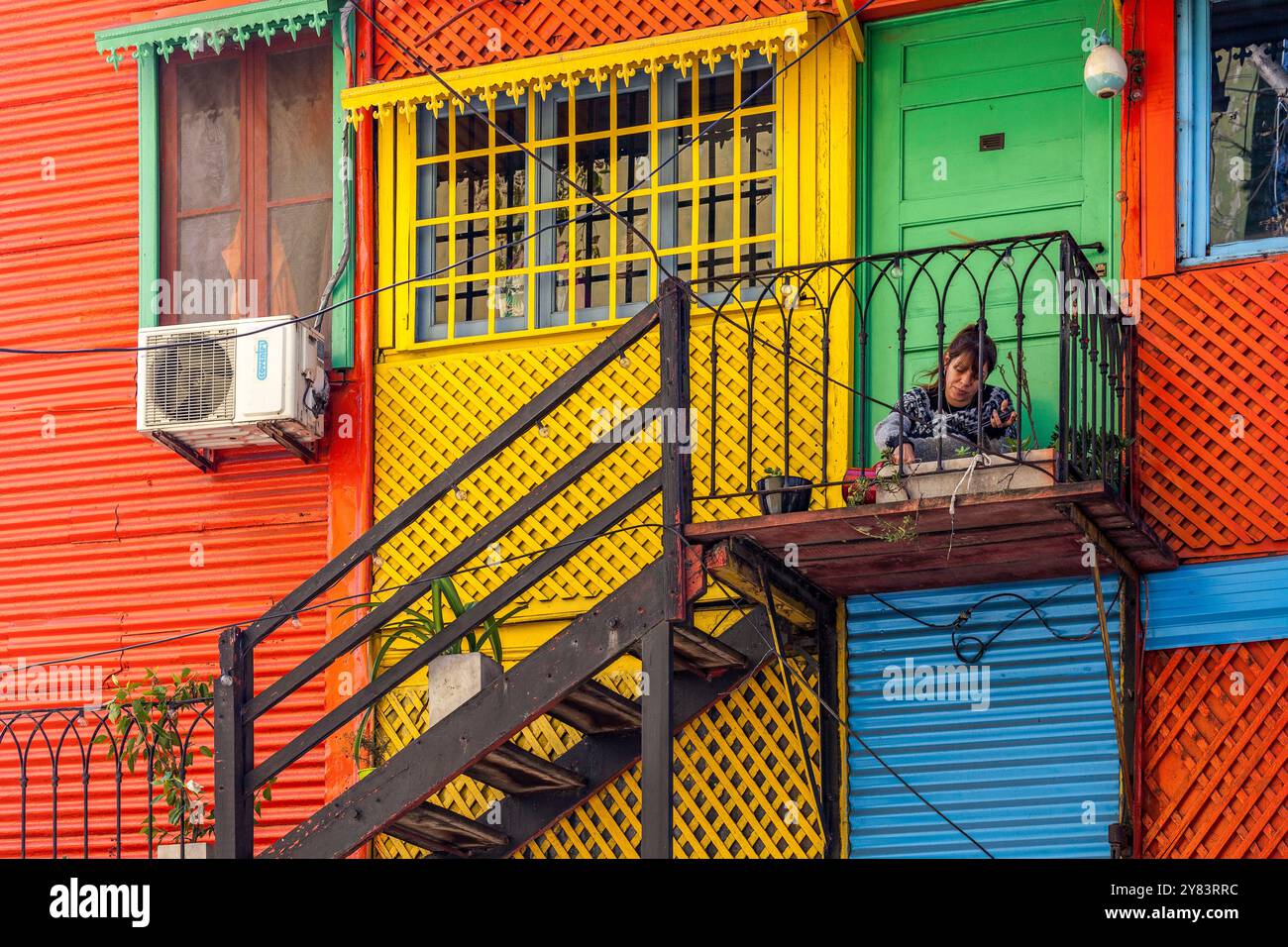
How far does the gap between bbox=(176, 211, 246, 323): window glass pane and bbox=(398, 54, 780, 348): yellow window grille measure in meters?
1.11

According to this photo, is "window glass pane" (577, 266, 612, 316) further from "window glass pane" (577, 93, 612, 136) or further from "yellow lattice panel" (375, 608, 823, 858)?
"yellow lattice panel" (375, 608, 823, 858)

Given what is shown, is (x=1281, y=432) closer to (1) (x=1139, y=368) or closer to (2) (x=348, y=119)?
(1) (x=1139, y=368)

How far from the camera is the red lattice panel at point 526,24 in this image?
13023mm

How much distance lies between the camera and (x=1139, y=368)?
11.9m

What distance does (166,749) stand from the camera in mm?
12797

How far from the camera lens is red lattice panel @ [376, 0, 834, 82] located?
13.0 meters

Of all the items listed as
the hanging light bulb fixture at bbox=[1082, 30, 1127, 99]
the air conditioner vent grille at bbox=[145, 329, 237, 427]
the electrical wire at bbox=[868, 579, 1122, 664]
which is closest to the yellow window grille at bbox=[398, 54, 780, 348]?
the air conditioner vent grille at bbox=[145, 329, 237, 427]

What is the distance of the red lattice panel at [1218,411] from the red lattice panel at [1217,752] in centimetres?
57

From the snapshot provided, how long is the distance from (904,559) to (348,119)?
14.5 ft

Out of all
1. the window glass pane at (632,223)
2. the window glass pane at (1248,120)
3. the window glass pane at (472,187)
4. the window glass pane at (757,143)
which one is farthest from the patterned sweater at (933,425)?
the window glass pane at (472,187)

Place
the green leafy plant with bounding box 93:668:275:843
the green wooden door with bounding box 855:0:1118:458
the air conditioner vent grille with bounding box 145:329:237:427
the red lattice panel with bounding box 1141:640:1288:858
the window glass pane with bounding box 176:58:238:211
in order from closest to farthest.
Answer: the red lattice panel with bounding box 1141:640:1288:858
the green wooden door with bounding box 855:0:1118:458
the green leafy plant with bounding box 93:668:275:843
the air conditioner vent grille with bounding box 145:329:237:427
the window glass pane with bounding box 176:58:238:211

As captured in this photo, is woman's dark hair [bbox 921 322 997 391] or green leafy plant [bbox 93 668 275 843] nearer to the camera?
woman's dark hair [bbox 921 322 997 391]

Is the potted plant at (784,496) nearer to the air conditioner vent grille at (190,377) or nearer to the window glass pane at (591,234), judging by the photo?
the window glass pane at (591,234)
